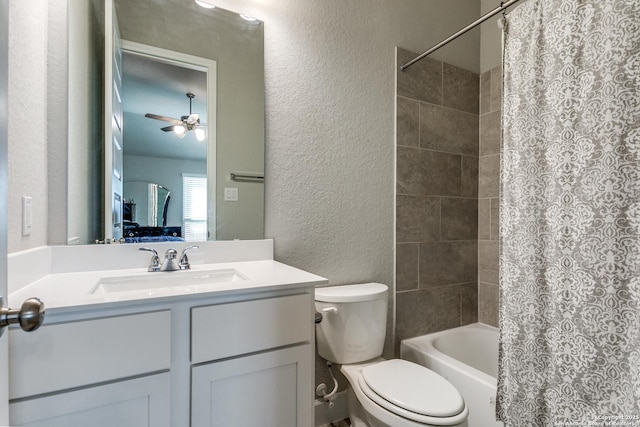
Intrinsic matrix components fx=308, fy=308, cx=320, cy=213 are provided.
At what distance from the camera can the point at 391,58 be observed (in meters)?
1.88

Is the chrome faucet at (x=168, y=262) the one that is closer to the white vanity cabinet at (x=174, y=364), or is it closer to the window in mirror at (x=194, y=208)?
the window in mirror at (x=194, y=208)

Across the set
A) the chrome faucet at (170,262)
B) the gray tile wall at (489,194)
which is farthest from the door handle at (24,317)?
the gray tile wall at (489,194)

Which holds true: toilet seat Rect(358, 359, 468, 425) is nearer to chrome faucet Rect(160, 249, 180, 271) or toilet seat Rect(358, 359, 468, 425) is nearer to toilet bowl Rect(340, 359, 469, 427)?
toilet bowl Rect(340, 359, 469, 427)

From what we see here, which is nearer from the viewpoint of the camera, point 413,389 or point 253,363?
point 253,363

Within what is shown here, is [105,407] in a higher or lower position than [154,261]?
lower

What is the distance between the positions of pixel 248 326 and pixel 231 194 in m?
0.71

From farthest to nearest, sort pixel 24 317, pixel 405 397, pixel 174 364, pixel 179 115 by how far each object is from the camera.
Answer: pixel 179 115
pixel 405 397
pixel 174 364
pixel 24 317

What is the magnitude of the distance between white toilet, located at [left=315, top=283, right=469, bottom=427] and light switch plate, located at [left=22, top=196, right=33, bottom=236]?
3.59 ft

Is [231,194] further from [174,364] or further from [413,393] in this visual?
[413,393]

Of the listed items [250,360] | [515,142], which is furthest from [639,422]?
[250,360]

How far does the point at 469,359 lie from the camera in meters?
2.00

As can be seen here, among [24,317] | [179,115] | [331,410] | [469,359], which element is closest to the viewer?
[24,317]

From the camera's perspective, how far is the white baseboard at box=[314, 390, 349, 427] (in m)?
1.64

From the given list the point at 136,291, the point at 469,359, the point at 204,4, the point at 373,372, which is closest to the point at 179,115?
the point at 204,4
